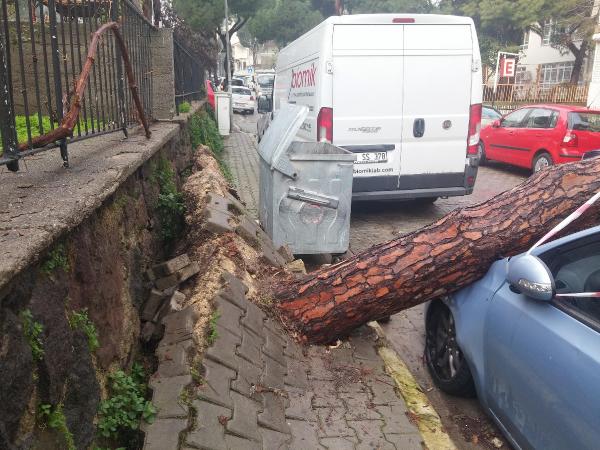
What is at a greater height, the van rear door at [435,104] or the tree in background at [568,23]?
the tree in background at [568,23]

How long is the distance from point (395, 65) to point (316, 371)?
489 centimetres

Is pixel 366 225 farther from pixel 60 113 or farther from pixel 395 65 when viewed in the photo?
pixel 60 113

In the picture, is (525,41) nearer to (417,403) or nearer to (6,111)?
(417,403)

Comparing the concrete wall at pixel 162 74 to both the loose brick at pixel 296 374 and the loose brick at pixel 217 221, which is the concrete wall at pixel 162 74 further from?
the loose brick at pixel 296 374

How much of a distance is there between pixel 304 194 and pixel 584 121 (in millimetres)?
7223

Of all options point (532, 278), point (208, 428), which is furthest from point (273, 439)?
point (532, 278)

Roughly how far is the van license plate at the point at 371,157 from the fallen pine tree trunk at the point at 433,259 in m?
3.60

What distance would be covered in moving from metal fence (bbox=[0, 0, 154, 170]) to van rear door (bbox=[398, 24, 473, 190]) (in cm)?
333

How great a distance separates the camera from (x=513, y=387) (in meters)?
2.84

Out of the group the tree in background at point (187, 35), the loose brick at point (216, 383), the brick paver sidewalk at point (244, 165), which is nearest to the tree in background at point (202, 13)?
the tree in background at point (187, 35)

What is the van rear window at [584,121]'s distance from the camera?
1011cm

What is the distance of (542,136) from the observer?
431 inches

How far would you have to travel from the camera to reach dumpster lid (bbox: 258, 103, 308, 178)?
542cm

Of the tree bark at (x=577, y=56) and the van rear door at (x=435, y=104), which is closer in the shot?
the van rear door at (x=435, y=104)
